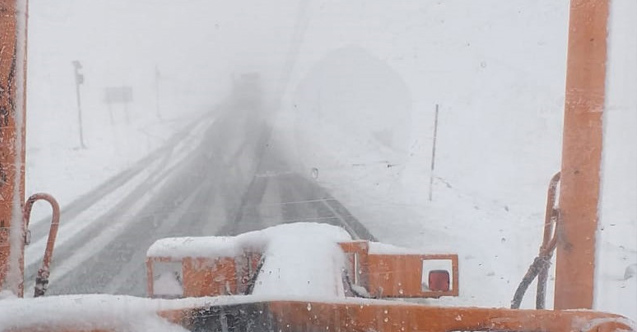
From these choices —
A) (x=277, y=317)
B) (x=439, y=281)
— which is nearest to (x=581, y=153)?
(x=439, y=281)

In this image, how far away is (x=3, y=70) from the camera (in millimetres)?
2277

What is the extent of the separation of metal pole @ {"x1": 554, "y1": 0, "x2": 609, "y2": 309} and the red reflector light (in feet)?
2.43

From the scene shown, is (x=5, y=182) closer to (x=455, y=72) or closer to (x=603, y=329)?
(x=603, y=329)

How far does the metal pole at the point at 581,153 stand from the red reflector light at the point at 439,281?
0.74 metres

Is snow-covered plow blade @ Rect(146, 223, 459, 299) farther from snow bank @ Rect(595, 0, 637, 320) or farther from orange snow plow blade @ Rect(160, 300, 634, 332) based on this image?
orange snow plow blade @ Rect(160, 300, 634, 332)

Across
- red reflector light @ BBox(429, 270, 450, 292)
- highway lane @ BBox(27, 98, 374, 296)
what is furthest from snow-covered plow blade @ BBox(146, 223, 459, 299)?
highway lane @ BBox(27, 98, 374, 296)

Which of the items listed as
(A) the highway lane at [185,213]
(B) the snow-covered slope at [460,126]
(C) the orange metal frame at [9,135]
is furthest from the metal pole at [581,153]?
(A) the highway lane at [185,213]

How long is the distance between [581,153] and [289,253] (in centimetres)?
139

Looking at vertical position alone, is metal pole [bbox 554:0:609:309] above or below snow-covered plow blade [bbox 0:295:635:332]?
above

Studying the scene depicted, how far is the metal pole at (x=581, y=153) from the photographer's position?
243cm

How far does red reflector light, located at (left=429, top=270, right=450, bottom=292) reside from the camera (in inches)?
130

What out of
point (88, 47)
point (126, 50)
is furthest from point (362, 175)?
point (126, 50)

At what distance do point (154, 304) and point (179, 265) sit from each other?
140cm

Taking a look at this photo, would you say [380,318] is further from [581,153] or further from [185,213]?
[185,213]
